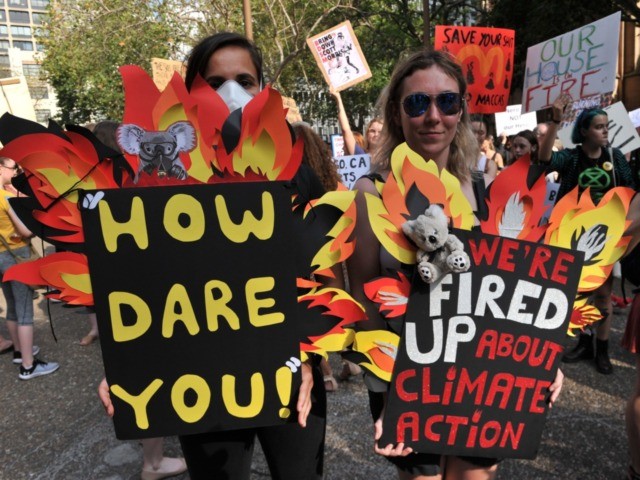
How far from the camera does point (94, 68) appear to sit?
16.1 m

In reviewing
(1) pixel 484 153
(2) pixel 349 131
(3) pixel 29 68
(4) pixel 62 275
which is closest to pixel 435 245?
(4) pixel 62 275

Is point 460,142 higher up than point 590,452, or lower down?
higher up

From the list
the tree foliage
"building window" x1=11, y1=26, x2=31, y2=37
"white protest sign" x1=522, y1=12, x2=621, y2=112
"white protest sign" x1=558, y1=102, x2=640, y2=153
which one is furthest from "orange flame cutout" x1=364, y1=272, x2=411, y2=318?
"building window" x1=11, y1=26, x2=31, y2=37

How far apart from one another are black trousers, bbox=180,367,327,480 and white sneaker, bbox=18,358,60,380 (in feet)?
10.2

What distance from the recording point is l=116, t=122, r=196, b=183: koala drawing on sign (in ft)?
3.54

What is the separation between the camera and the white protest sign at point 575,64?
13.1 feet

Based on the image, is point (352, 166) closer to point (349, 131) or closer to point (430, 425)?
point (349, 131)

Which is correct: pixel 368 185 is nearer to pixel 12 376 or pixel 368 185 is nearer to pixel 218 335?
pixel 218 335

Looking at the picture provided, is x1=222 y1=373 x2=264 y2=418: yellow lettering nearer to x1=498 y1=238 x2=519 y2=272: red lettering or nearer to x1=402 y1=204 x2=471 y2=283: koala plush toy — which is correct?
x1=402 y1=204 x2=471 y2=283: koala plush toy

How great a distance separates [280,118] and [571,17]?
13.7 meters

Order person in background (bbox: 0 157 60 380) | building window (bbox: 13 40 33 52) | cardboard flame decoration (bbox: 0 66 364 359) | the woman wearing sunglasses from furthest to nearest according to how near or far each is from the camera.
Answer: building window (bbox: 13 40 33 52), person in background (bbox: 0 157 60 380), the woman wearing sunglasses, cardboard flame decoration (bbox: 0 66 364 359)

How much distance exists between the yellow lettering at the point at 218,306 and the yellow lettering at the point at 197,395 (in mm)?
143

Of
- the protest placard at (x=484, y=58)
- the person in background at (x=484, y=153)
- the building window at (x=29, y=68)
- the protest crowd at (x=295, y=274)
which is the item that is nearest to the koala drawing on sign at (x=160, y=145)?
the protest crowd at (x=295, y=274)

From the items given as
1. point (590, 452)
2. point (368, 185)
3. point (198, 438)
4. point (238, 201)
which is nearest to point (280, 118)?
point (238, 201)
